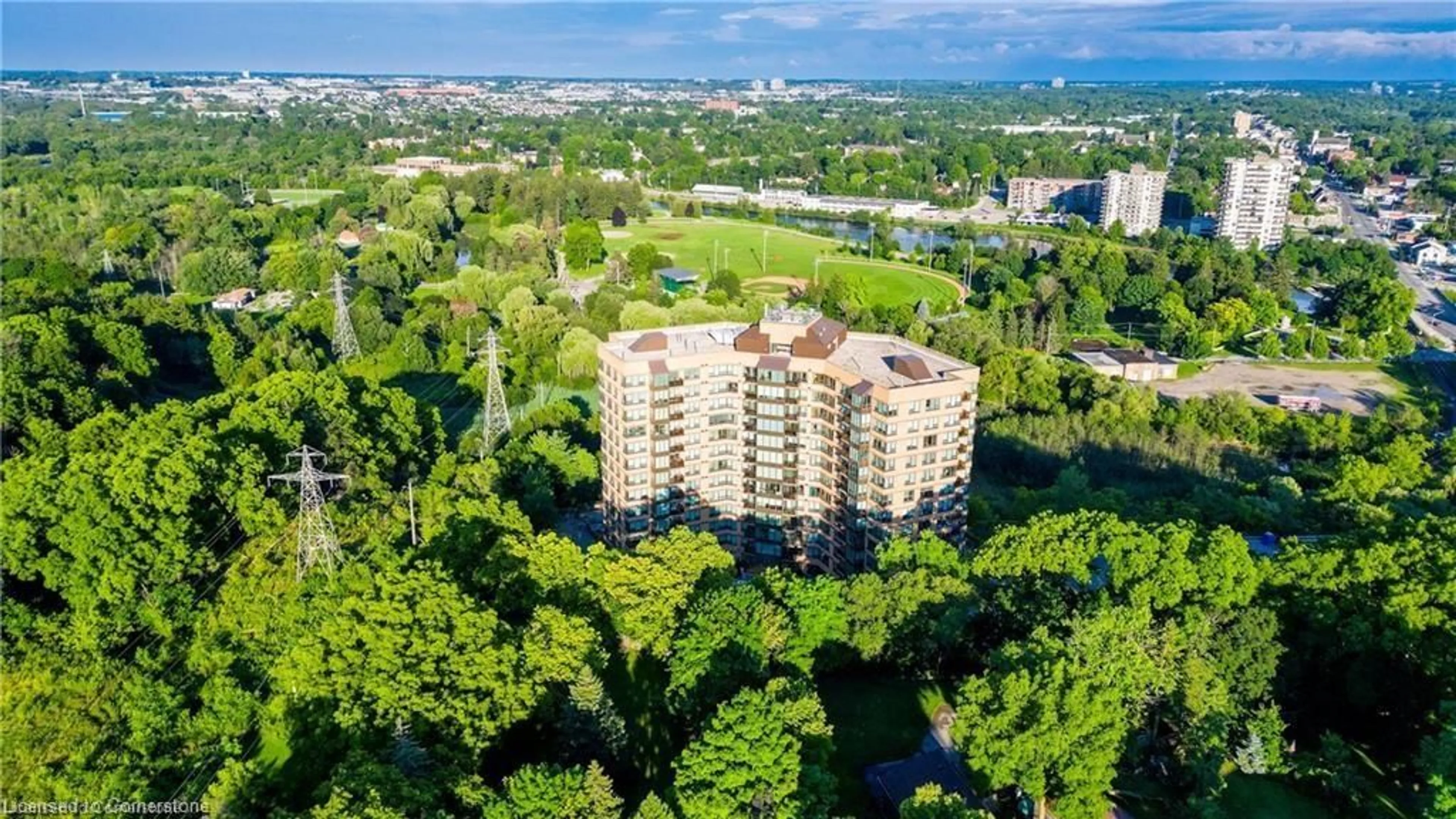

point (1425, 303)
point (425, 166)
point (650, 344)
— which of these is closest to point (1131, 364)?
point (1425, 303)

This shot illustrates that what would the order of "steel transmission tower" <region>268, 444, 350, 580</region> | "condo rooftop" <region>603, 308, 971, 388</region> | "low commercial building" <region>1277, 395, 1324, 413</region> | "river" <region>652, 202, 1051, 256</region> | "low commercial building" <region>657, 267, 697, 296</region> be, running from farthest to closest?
"river" <region>652, 202, 1051, 256</region> → "low commercial building" <region>657, 267, 697, 296</region> → "low commercial building" <region>1277, 395, 1324, 413</region> → "condo rooftop" <region>603, 308, 971, 388</region> → "steel transmission tower" <region>268, 444, 350, 580</region>

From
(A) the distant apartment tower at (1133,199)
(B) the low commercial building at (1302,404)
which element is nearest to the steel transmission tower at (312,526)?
(B) the low commercial building at (1302,404)

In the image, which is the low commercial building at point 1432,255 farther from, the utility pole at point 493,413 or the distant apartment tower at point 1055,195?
the utility pole at point 493,413

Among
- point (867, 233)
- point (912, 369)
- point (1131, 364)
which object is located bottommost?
point (1131, 364)

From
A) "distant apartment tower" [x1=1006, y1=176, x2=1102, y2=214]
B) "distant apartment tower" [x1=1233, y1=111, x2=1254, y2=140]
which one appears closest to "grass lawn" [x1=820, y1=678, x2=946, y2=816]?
"distant apartment tower" [x1=1006, y1=176, x2=1102, y2=214]

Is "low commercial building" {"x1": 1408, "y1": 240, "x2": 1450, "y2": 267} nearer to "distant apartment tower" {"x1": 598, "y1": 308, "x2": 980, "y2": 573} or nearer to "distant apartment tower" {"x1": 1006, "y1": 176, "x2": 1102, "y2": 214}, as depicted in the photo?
"distant apartment tower" {"x1": 1006, "y1": 176, "x2": 1102, "y2": 214}

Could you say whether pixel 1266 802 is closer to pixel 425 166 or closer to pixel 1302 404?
pixel 1302 404
